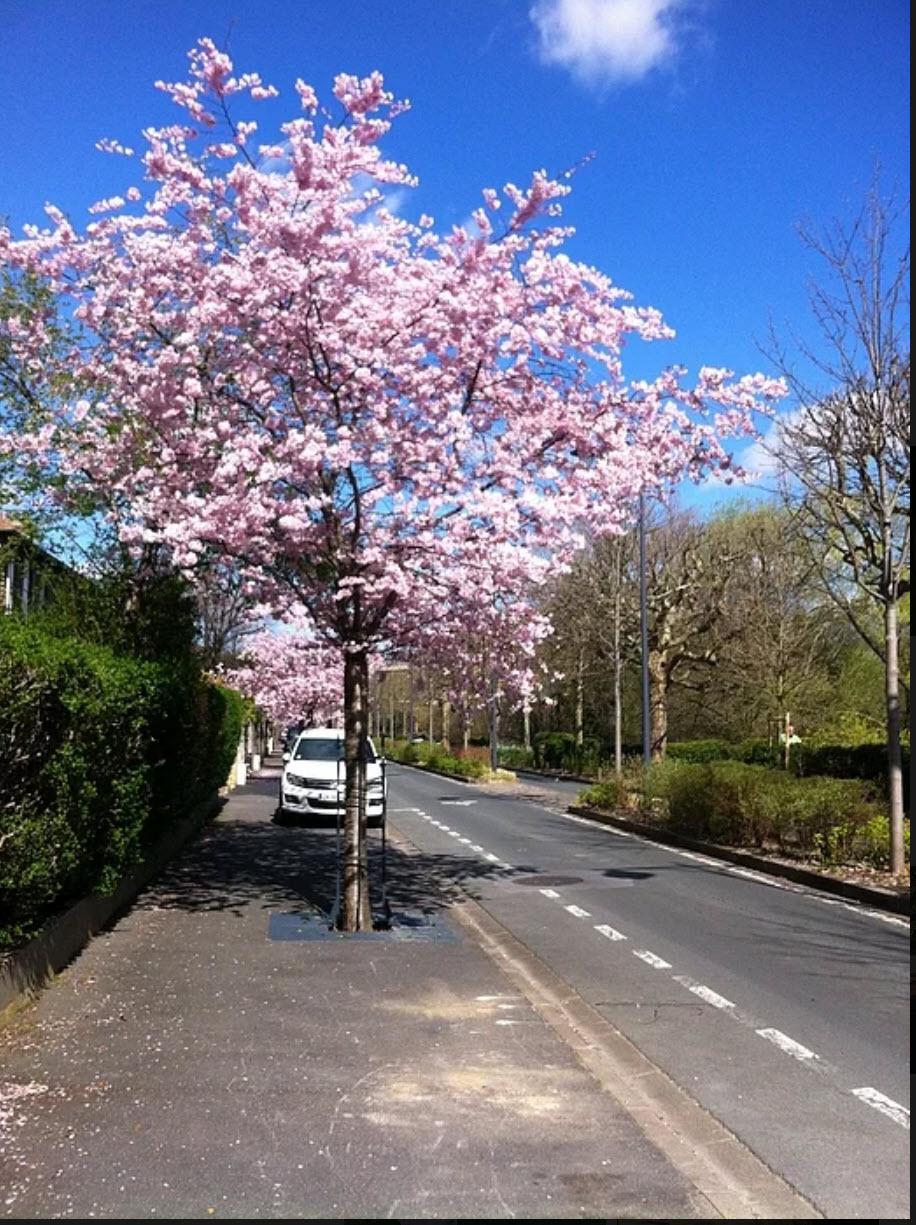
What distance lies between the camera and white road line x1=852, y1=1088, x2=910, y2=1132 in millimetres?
5773

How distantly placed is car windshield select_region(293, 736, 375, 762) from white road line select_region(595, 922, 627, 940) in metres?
12.6

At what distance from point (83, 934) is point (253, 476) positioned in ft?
12.6

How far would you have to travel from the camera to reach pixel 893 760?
13938mm

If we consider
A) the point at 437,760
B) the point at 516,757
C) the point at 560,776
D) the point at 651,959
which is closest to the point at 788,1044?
the point at 651,959

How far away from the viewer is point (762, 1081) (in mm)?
6434

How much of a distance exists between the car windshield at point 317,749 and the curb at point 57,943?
1028 cm

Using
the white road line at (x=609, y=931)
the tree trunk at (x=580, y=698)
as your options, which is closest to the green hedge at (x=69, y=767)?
the white road line at (x=609, y=931)

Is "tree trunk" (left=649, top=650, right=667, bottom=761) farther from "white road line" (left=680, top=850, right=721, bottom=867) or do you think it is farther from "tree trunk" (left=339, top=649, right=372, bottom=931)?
"tree trunk" (left=339, top=649, right=372, bottom=931)

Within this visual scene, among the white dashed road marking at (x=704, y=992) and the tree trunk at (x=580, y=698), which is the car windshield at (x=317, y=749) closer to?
the white dashed road marking at (x=704, y=992)

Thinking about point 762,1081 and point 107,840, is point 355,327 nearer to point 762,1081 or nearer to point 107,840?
point 107,840

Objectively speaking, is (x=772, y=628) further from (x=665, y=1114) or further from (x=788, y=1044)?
(x=665, y=1114)

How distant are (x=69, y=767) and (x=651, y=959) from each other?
493cm

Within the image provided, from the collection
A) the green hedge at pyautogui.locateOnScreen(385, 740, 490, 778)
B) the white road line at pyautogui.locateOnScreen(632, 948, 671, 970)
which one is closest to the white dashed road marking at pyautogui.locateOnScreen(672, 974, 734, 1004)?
the white road line at pyautogui.locateOnScreen(632, 948, 671, 970)

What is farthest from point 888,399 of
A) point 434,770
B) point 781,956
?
point 434,770
